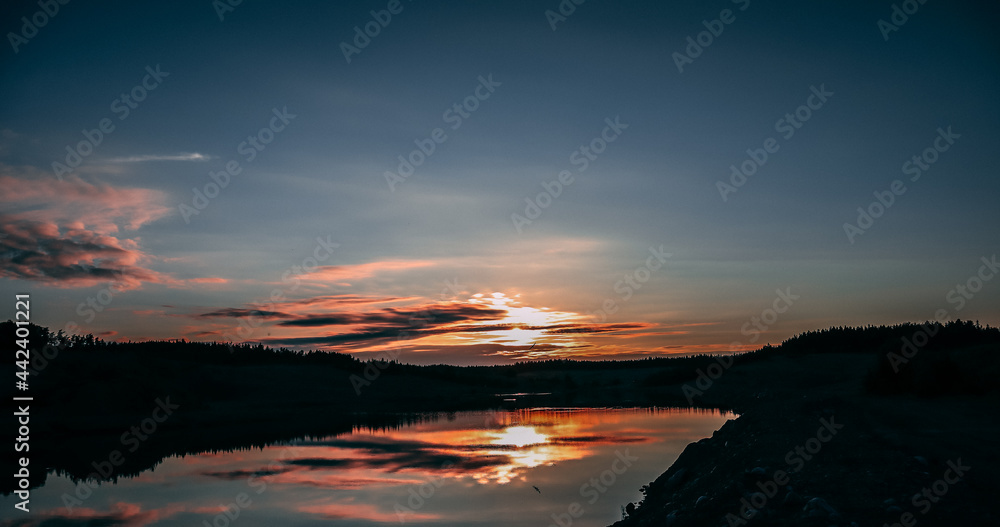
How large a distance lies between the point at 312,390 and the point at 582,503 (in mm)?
41385

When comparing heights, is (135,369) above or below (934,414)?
above

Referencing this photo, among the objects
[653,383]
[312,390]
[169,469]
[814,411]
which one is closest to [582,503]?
[814,411]

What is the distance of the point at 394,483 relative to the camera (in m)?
15.1

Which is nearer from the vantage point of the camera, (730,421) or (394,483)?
(394,483)

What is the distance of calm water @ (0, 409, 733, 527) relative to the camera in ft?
39.4

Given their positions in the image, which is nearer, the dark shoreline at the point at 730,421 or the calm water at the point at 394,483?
the dark shoreline at the point at 730,421

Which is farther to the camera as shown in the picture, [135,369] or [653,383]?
[653,383]

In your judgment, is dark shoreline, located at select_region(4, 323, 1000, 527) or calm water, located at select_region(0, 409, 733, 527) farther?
calm water, located at select_region(0, 409, 733, 527)

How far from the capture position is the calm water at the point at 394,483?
12.0 metres

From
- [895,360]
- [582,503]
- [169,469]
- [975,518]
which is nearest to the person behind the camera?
[975,518]

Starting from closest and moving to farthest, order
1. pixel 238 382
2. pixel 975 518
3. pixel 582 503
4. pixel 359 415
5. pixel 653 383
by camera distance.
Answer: pixel 975 518
pixel 582 503
pixel 359 415
pixel 238 382
pixel 653 383

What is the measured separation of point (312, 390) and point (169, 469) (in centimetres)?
3348

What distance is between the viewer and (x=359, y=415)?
36.0m

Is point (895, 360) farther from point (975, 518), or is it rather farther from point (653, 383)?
point (653, 383)
